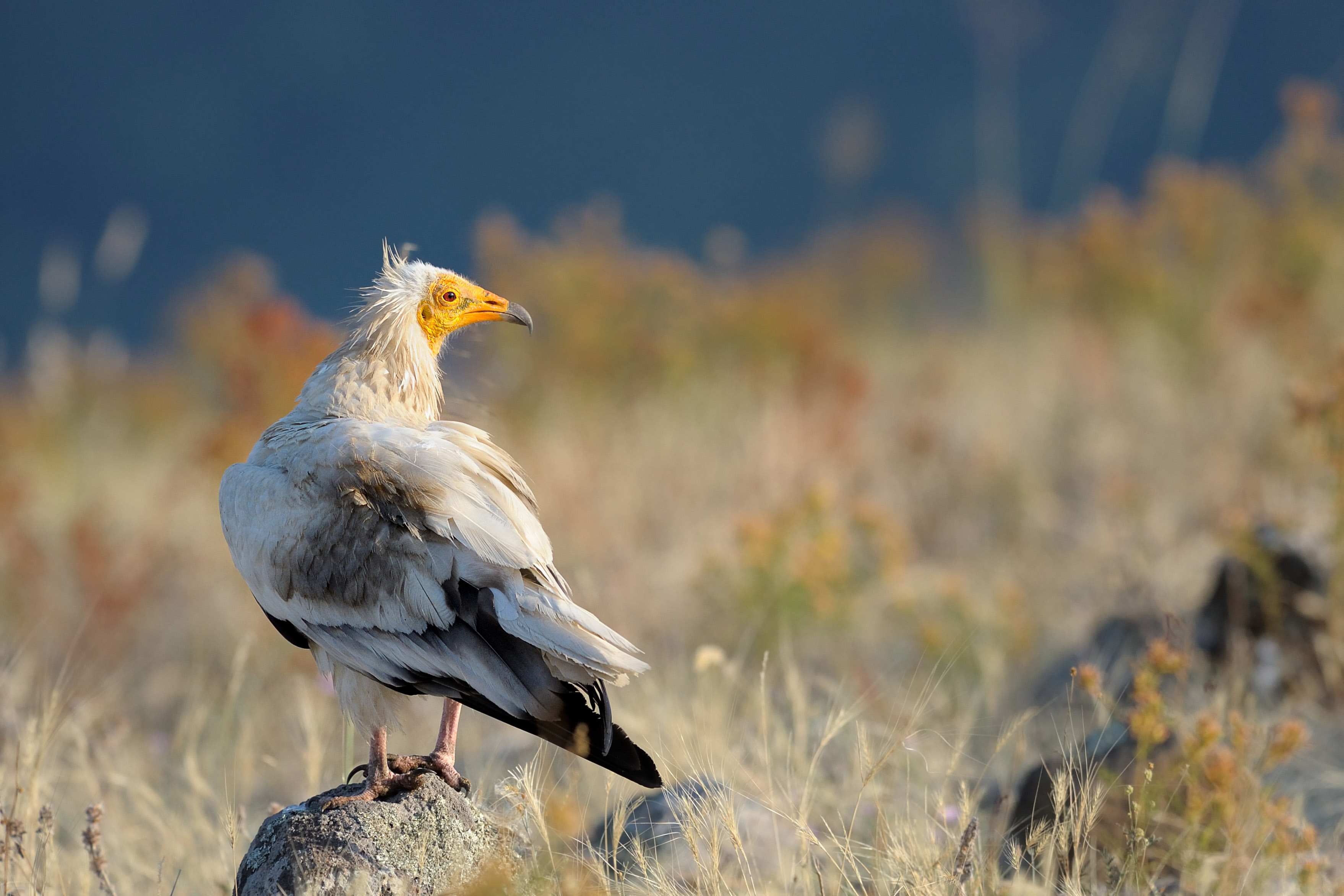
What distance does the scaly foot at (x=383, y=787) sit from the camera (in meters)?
2.04

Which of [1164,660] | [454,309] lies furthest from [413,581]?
[1164,660]

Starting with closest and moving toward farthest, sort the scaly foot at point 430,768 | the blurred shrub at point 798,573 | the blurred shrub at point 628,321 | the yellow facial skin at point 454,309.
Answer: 1. the scaly foot at point 430,768
2. the yellow facial skin at point 454,309
3. the blurred shrub at point 798,573
4. the blurred shrub at point 628,321

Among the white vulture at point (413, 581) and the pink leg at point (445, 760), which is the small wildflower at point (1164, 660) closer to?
the white vulture at point (413, 581)

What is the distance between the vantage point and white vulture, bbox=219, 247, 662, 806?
1.90 meters

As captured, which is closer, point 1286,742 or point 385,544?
point 385,544

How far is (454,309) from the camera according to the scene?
2.48 metres

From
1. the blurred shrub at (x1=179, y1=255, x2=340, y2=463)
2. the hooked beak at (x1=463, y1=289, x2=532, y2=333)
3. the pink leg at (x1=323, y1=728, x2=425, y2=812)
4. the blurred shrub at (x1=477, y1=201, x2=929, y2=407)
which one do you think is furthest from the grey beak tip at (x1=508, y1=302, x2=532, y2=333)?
the blurred shrub at (x1=477, y1=201, x2=929, y2=407)

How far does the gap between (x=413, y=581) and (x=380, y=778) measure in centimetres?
40

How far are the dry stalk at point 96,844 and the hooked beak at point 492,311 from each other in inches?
48.7

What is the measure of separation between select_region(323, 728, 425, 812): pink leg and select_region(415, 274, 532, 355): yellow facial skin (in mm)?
857

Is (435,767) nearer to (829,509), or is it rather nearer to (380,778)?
(380,778)

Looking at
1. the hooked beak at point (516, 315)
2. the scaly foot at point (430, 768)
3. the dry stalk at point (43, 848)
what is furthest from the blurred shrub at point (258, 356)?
the scaly foot at point (430, 768)

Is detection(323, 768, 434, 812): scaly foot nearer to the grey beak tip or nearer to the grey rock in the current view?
the grey rock

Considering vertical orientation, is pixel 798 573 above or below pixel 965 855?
above
